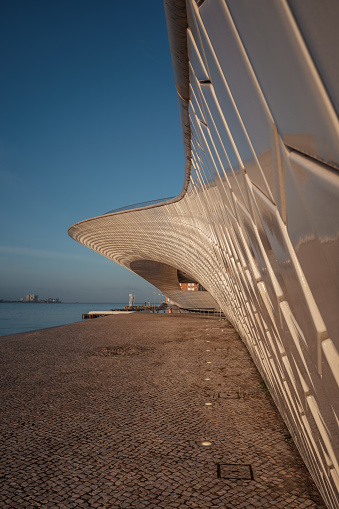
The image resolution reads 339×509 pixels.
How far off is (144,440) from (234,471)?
1.28m

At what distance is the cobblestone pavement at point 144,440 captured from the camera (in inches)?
133

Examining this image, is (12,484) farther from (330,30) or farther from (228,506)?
(330,30)

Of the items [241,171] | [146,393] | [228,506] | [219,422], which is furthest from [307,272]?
[146,393]

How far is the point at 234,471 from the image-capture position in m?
3.80

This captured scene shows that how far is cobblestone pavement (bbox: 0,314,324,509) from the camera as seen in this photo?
3.37 m

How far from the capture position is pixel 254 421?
5.23 meters

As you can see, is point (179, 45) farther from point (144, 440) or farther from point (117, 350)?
point (117, 350)

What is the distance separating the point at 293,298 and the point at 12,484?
348cm

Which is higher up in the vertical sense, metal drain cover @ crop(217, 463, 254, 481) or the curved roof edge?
the curved roof edge

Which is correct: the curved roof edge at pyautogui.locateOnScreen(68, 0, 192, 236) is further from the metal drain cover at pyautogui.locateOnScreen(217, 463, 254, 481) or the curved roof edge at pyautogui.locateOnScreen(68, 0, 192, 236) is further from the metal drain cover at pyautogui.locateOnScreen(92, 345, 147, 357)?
the metal drain cover at pyautogui.locateOnScreen(92, 345, 147, 357)

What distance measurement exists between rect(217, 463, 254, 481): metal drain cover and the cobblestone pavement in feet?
0.03

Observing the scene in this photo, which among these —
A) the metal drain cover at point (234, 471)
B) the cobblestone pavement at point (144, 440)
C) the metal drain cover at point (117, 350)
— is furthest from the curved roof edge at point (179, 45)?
the metal drain cover at point (117, 350)

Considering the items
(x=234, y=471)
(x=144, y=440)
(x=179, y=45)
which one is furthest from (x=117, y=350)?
(x=179, y=45)

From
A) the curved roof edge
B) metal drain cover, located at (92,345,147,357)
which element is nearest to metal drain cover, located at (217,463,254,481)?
the curved roof edge
